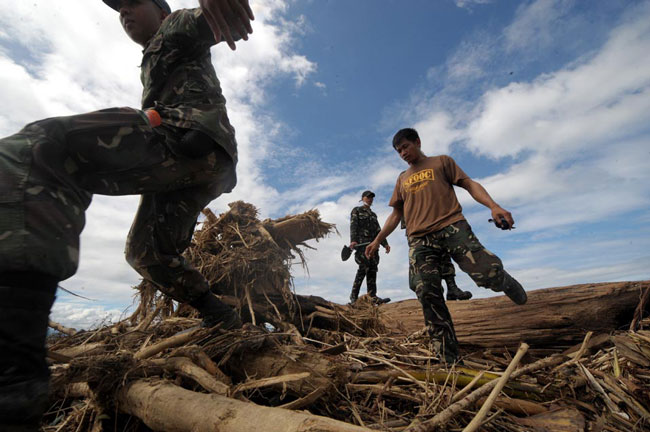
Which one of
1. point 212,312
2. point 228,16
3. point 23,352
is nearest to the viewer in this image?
point 23,352

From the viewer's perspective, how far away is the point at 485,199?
10.9 ft

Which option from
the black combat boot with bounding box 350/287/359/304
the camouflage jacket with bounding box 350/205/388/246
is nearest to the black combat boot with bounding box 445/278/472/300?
the camouflage jacket with bounding box 350/205/388/246

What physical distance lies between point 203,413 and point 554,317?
12.6 feet

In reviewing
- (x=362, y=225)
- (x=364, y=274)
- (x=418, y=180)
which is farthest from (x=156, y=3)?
(x=364, y=274)

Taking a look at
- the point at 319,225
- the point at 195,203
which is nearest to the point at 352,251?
the point at 319,225

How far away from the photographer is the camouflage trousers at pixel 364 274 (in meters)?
8.73

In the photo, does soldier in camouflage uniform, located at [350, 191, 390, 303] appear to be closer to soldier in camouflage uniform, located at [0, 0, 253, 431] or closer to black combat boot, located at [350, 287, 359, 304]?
black combat boot, located at [350, 287, 359, 304]

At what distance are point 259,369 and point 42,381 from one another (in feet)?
3.57

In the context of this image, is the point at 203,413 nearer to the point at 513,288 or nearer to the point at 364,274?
the point at 513,288

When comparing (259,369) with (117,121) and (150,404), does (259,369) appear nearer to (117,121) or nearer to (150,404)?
(150,404)

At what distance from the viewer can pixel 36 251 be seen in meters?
1.19

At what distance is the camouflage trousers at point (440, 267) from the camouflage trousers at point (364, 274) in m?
5.22

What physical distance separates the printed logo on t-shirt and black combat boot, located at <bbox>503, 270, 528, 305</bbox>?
1.25 meters

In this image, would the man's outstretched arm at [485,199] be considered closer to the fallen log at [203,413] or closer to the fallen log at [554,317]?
the fallen log at [554,317]
